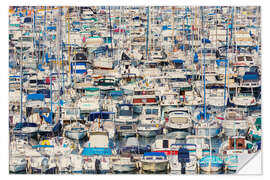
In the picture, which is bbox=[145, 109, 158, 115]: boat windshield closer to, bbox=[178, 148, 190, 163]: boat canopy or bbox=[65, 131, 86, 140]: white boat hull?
bbox=[178, 148, 190, 163]: boat canopy

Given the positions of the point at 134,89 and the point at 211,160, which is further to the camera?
the point at 134,89

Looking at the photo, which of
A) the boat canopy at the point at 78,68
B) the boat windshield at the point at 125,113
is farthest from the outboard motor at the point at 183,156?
the boat canopy at the point at 78,68

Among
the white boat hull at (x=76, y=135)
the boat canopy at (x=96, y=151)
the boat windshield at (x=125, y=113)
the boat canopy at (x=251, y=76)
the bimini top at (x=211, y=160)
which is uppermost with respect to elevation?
the boat canopy at (x=251, y=76)

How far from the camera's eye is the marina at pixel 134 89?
7488 mm

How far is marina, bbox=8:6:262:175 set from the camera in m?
7.49

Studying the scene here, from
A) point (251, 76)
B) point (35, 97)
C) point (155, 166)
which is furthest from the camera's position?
point (35, 97)

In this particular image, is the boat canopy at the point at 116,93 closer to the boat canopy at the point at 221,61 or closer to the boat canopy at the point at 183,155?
the boat canopy at the point at 183,155

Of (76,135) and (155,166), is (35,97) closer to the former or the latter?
(76,135)

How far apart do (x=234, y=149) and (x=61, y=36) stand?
3.34 metres

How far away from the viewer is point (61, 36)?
7652 millimetres

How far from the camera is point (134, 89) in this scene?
25.0 feet

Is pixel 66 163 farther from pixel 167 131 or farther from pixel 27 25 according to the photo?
pixel 27 25

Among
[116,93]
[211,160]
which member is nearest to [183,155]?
[211,160]
